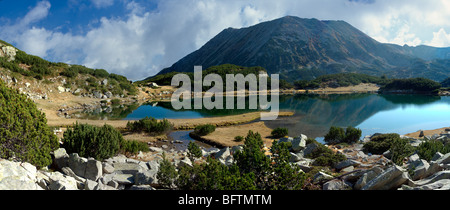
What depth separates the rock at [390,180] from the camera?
6.24 metres

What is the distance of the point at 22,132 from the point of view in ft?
26.9

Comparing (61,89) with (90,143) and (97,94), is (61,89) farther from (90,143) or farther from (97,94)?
(90,143)

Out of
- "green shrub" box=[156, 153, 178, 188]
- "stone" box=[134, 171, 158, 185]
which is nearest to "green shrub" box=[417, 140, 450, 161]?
"green shrub" box=[156, 153, 178, 188]

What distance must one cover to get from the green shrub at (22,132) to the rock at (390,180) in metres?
9.96

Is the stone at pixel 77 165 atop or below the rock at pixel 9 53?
below

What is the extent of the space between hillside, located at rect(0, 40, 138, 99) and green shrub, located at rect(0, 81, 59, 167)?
44.1m

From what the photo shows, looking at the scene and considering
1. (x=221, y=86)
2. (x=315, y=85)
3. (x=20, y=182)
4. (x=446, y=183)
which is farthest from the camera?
(x=315, y=85)

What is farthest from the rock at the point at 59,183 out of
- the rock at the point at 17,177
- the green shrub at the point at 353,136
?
the green shrub at the point at 353,136

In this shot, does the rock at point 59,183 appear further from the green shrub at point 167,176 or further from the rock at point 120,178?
the green shrub at point 167,176

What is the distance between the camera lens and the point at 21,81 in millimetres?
49844
